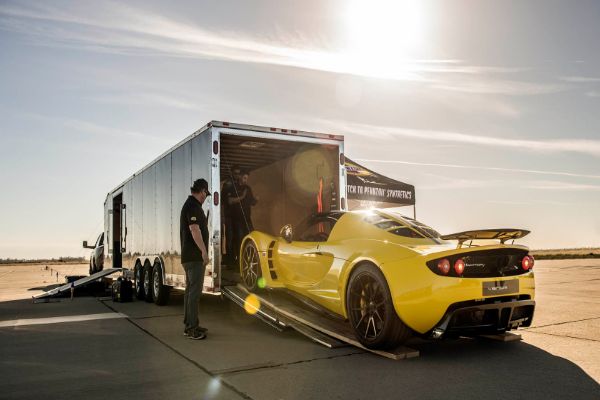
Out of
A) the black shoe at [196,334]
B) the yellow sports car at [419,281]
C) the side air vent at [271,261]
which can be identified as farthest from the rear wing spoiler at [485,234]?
the black shoe at [196,334]

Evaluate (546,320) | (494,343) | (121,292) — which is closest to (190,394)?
(494,343)

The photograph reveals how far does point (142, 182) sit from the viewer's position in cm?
1189

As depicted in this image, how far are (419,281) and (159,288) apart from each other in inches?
268

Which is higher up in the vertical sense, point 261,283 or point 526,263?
point 526,263

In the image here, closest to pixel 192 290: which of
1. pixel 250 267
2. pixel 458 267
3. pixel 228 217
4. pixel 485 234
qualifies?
pixel 250 267

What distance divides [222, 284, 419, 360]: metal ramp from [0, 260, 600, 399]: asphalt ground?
0.12 meters

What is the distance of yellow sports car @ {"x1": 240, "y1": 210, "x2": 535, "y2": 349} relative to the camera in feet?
15.7

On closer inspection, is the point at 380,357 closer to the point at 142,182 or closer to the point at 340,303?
the point at 340,303

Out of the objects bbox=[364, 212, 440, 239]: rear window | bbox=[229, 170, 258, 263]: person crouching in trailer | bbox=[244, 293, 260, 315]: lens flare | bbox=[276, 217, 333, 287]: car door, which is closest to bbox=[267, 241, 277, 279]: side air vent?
bbox=[276, 217, 333, 287]: car door

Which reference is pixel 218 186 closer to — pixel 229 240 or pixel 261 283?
pixel 261 283

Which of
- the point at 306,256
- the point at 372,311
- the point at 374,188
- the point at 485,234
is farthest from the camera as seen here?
the point at 374,188

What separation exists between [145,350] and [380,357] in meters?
2.63

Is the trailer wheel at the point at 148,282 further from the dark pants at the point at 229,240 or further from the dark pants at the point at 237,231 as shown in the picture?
the dark pants at the point at 237,231

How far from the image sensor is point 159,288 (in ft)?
33.9
